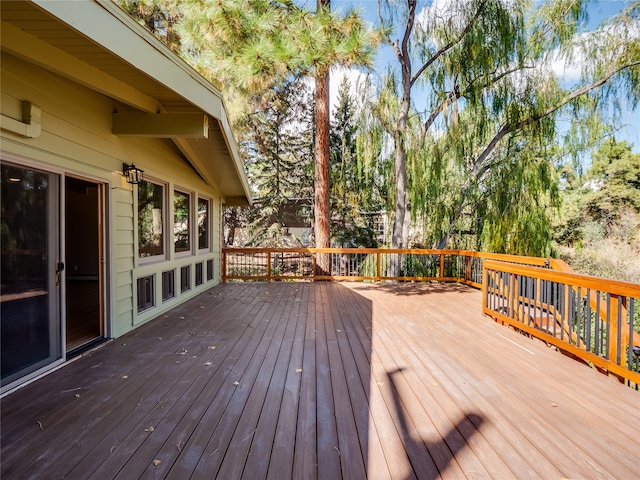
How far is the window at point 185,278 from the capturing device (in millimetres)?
5043

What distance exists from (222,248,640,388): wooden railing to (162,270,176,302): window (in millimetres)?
2295

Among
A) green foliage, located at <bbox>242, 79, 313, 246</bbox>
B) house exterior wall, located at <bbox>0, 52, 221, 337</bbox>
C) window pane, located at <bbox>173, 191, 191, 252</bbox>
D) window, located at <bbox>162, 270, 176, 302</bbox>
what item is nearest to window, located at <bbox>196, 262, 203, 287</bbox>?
window pane, located at <bbox>173, 191, 191, 252</bbox>

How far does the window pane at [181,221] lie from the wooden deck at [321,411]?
1914mm

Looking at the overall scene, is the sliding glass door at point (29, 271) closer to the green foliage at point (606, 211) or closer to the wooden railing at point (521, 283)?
the wooden railing at point (521, 283)

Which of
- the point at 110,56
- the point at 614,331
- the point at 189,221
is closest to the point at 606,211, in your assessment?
the point at 614,331

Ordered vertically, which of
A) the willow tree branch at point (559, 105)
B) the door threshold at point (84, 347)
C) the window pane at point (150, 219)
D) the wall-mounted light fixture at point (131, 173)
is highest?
the willow tree branch at point (559, 105)

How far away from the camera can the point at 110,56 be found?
6.98 feet

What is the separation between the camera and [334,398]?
207 centimetres

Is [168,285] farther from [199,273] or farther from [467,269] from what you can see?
[467,269]

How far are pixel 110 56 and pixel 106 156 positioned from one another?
1.40 meters

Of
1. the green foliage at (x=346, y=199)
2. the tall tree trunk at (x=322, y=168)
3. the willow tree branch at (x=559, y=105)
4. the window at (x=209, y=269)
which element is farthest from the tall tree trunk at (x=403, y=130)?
the window at (x=209, y=269)

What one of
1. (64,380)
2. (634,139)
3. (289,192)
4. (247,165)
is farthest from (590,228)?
(64,380)

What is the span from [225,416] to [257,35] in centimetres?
641

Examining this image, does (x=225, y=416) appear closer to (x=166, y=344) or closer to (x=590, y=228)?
(x=166, y=344)
